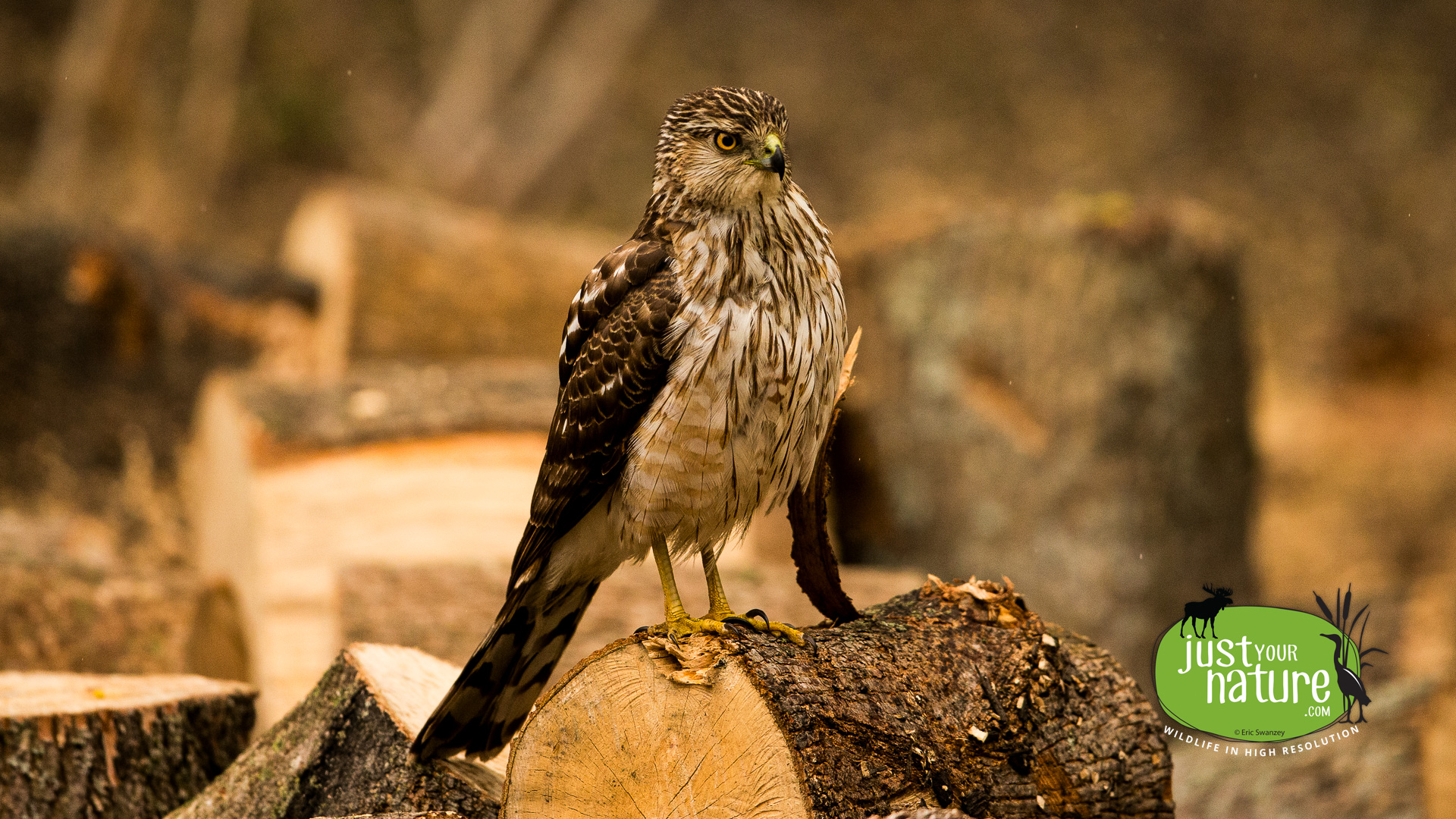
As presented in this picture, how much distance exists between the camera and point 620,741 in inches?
88.5

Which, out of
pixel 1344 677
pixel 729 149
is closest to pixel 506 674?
pixel 729 149

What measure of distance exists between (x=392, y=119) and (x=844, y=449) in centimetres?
1102

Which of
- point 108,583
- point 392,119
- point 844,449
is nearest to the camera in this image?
point 108,583

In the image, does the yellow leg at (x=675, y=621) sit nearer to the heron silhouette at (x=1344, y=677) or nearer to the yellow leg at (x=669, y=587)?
the yellow leg at (x=669, y=587)

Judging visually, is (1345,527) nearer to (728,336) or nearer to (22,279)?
(728,336)

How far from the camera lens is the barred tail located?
2637mm

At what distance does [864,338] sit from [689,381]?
4.20m

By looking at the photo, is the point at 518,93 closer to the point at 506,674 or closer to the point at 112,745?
the point at 112,745

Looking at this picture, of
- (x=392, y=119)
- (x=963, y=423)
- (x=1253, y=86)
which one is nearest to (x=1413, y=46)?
(x=1253, y=86)

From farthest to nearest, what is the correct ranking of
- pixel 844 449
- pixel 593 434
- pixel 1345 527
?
pixel 1345 527 → pixel 844 449 → pixel 593 434

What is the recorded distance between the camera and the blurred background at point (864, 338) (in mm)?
5020

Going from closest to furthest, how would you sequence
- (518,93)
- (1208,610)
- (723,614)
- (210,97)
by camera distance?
(723,614) → (1208,610) → (518,93) → (210,97)

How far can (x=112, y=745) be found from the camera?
2967 mm

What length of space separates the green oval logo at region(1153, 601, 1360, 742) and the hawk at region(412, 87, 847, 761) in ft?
4.14
